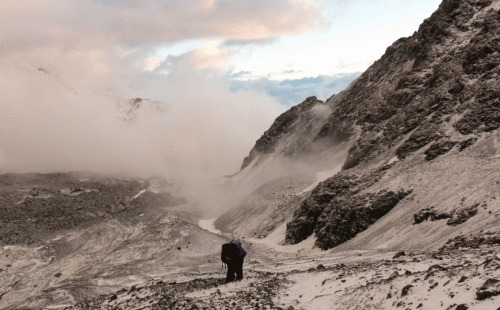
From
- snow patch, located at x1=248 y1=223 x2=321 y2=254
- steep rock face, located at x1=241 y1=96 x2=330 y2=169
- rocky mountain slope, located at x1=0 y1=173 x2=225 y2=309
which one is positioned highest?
steep rock face, located at x1=241 y1=96 x2=330 y2=169

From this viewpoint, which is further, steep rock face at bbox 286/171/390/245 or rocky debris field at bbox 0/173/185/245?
rocky debris field at bbox 0/173/185/245

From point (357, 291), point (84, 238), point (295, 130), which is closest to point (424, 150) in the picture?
point (357, 291)

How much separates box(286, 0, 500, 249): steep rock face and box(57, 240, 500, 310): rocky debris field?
16224 mm

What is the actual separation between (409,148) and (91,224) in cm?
4570

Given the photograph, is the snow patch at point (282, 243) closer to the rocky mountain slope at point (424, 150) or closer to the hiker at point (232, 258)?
the rocky mountain slope at point (424, 150)

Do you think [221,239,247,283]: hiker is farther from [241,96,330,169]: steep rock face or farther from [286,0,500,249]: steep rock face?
[241,96,330,169]: steep rock face

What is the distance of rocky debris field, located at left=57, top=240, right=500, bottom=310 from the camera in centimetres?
1009

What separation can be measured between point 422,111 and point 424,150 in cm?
1035

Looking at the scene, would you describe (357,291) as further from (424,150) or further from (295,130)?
(295,130)

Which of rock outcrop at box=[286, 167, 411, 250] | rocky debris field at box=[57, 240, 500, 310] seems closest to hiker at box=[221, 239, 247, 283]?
rocky debris field at box=[57, 240, 500, 310]

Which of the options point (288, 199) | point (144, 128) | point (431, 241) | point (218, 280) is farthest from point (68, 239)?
point (144, 128)

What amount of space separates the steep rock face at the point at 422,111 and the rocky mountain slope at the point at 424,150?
5.1 inches

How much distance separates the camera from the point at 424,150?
43188 mm

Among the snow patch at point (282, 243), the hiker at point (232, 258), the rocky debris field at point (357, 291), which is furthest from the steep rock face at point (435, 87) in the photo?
the hiker at point (232, 258)
